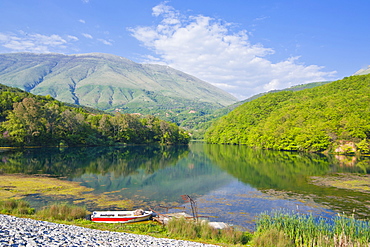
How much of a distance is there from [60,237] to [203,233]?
688 cm

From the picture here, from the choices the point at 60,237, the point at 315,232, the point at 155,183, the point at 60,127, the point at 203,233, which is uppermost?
the point at 60,127

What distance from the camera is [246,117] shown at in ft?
486

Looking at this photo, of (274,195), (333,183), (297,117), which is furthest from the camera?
(297,117)

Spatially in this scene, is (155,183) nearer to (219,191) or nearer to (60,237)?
(219,191)

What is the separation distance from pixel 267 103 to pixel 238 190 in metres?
133

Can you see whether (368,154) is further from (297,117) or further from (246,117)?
(246,117)

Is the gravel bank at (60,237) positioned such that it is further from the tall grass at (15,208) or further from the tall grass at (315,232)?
the tall grass at (315,232)

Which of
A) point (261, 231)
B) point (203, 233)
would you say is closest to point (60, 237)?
point (203, 233)

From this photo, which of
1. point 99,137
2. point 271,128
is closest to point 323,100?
point 271,128

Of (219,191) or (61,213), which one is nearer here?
(61,213)

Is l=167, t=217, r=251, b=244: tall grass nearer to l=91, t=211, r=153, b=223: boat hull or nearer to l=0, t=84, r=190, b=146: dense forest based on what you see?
l=91, t=211, r=153, b=223: boat hull

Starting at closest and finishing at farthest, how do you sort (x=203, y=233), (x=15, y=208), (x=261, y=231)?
(x=203, y=233) < (x=261, y=231) < (x=15, y=208)

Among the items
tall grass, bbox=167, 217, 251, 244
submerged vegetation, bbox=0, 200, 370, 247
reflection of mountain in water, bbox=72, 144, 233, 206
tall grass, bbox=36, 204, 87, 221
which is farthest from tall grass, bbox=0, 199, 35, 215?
reflection of mountain in water, bbox=72, 144, 233, 206

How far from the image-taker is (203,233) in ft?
42.9
